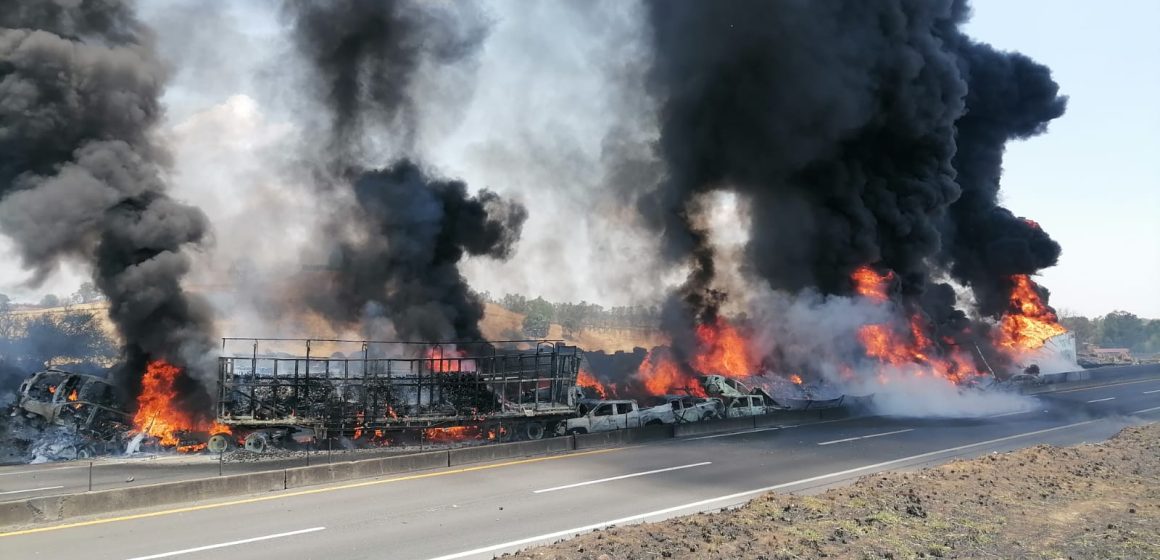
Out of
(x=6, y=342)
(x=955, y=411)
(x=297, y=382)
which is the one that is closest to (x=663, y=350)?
(x=955, y=411)

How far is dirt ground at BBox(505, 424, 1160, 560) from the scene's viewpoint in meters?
8.46

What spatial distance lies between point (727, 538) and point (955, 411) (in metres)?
21.3

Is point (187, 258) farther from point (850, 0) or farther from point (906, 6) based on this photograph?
point (906, 6)

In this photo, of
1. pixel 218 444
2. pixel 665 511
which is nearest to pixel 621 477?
pixel 665 511

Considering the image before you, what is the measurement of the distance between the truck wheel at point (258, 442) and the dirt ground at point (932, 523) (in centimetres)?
1280

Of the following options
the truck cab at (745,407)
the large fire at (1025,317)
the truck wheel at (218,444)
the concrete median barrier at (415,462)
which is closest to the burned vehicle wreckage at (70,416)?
the truck wheel at (218,444)

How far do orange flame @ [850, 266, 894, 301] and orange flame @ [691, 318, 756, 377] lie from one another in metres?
6.20

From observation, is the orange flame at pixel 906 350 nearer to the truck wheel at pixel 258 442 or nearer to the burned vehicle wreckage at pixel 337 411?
the burned vehicle wreckage at pixel 337 411

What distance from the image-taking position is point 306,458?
18078 millimetres

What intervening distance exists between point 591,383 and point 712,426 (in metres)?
10.6

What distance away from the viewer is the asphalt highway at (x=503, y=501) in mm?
9727

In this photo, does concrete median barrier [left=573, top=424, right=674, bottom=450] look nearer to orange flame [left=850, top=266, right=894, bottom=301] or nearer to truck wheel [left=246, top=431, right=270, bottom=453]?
truck wheel [left=246, top=431, right=270, bottom=453]

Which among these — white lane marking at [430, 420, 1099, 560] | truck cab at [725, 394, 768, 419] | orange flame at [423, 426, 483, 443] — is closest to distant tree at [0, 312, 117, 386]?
orange flame at [423, 426, 483, 443]

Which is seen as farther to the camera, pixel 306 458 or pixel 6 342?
pixel 6 342
